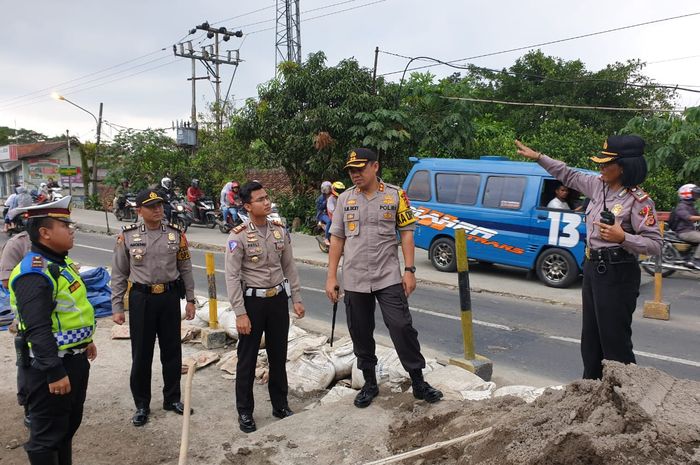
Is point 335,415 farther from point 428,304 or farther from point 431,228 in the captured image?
point 431,228

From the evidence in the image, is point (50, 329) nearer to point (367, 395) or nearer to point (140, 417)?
point (140, 417)

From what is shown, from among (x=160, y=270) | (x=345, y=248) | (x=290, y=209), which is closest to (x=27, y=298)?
(x=160, y=270)

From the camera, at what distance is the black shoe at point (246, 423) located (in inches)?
161

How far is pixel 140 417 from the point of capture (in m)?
4.35

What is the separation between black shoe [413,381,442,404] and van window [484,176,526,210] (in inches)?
Answer: 245

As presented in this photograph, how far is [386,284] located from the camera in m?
A: 3.95

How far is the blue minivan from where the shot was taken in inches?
→ 361

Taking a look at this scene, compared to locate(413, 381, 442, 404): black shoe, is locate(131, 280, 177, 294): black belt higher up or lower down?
higher up

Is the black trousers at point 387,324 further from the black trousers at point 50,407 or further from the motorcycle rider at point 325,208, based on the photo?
the motorcycle rider at point 325,208

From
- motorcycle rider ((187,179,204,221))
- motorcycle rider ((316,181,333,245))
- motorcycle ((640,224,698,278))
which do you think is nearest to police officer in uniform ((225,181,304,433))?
motorcycle ((640,224,698,278))

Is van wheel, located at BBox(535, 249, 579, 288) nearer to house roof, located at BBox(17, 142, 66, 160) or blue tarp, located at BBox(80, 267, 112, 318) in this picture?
blue tarp, located at BBox(80, 267, 112, 318)

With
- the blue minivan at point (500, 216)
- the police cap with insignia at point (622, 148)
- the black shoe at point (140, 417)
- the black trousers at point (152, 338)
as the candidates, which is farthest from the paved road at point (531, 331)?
the black shoe at point (140, 417)

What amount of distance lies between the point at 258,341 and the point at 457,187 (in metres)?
6.87

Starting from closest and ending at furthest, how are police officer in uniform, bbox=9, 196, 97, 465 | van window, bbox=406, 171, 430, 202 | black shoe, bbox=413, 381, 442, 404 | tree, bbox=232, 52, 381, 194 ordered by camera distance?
police officer in uniform, bbox=9, 196, 97, 465
black shoe, bbox=413, 381, 442, 404
van window, bbox=406, 171, 430, 202
tree, bbox=232, 52, 381, 194
